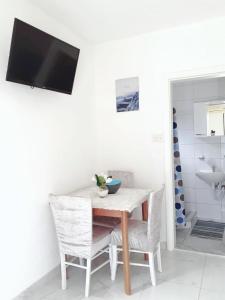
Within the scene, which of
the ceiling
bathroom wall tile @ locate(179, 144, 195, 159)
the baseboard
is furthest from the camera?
bathroom wall tile @ locate(179, 144, 195, 159)

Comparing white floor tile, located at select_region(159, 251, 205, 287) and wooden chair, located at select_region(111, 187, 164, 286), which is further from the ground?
wooden chair, located at select_region(111, 187, 164, 286)

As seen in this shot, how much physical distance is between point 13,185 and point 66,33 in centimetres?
168

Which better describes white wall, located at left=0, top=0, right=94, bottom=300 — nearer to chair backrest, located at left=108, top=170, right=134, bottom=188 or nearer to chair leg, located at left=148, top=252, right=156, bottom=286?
chair backrest, located at left=108, top=170, right=134, bottom=188

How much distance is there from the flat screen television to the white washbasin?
7.81ft

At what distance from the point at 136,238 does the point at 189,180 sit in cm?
215

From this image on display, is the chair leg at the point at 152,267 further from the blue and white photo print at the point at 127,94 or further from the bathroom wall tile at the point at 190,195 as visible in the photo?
the bathroom wall tile at the point at 190,195

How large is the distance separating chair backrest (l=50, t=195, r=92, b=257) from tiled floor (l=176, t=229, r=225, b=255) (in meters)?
1.42

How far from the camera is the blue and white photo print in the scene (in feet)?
9.96

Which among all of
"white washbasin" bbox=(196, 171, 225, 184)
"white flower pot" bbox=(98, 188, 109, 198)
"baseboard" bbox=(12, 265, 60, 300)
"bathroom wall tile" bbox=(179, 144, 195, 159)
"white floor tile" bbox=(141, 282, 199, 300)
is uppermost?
"bathroom wall tile" bbox=(179, 144, 195, 159)

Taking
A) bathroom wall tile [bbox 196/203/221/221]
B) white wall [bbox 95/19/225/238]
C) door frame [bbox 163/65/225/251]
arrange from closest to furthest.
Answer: white wall [bbox 95/19/225/238]
door frame [bbox 163/65/225/251]
bathroom wall tile [bbox 196/203/221/221]

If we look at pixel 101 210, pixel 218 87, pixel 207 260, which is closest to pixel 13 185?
pixel 101 210

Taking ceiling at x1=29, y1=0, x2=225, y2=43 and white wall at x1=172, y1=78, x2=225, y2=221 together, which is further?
white wall at x1=172, y1=78, x2=225, y2=221

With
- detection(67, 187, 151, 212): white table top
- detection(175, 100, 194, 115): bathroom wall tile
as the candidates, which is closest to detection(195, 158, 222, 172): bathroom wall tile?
→ detection(175, 100, 194, 115): bathroom wall tile

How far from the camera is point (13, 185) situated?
2057 mm
